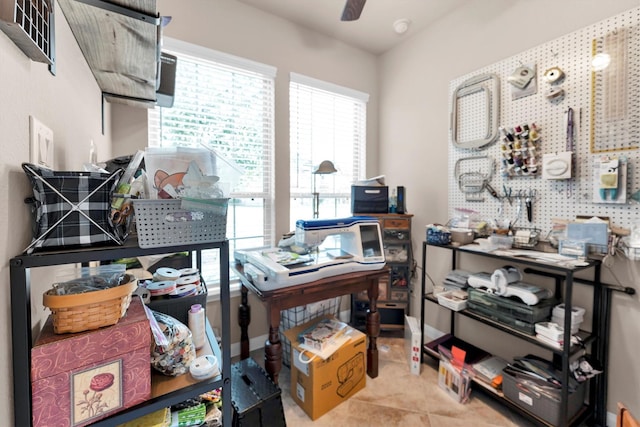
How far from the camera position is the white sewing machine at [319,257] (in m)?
1.61

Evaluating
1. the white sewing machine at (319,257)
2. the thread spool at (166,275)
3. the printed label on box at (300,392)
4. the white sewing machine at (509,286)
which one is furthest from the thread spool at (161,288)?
the white sewing machine at (509,286)

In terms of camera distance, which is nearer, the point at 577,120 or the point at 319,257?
the point at 577,120

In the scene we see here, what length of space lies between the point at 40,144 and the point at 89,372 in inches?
22.4

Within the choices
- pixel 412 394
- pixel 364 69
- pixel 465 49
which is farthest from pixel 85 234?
pixel 364 69

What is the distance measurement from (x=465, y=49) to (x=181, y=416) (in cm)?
286

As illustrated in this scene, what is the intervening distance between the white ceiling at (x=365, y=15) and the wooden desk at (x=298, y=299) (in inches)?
81.6

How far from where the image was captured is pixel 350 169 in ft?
9.70

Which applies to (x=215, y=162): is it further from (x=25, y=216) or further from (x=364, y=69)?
(x=364, y=69)

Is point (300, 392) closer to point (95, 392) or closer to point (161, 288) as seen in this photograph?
point (161, 288)

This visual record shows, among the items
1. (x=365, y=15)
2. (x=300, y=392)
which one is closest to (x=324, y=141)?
(x=365, y=15)

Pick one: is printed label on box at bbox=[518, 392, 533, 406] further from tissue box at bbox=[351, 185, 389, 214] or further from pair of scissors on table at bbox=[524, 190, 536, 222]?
tissue box at bbox=[351, 185, 389, 214]

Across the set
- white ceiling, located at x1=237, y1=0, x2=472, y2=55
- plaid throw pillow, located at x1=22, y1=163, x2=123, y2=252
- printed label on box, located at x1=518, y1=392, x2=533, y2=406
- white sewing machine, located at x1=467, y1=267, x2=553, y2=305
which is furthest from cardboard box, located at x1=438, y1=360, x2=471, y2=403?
white ceiling, located at x1=237, y1=0, x2=472, y2=55

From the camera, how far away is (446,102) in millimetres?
2354

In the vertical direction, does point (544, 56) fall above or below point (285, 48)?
below
